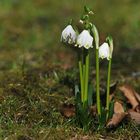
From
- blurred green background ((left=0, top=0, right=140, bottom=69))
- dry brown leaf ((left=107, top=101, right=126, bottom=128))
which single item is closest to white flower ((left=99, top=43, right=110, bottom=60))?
→ dry brown leaf ((left=107, top=101, right=126, bottom=128))

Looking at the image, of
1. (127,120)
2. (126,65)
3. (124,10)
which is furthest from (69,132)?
(124,10)

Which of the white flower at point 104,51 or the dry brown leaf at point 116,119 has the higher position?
the white flower at point 104,51

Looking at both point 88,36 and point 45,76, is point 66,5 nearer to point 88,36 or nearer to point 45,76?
point 45,76

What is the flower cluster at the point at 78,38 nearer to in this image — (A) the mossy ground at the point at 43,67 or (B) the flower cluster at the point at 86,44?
(B) the flower cluster at the point at 86,44

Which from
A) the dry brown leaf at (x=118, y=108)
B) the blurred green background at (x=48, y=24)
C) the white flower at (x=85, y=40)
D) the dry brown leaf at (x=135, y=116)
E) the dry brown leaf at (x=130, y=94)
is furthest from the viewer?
the blurred green background at (x=48, y=24)

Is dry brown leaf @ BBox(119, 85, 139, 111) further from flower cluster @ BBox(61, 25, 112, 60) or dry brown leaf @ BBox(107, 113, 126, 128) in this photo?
flower cluster @ BBox(61, 25, 112, 60)

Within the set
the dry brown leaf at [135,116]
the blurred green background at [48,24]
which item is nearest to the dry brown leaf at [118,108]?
the dry brown leaf at [135,116]
